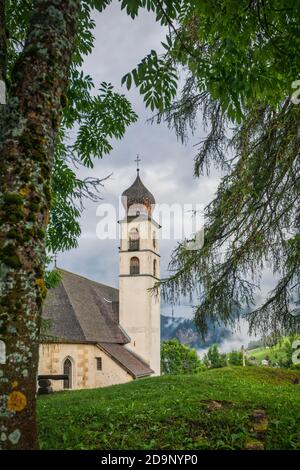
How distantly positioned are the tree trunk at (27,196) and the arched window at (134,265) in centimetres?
3332

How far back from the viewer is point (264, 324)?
803cm

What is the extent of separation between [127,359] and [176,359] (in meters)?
29.7

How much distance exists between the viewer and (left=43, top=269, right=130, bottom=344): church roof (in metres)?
28.6

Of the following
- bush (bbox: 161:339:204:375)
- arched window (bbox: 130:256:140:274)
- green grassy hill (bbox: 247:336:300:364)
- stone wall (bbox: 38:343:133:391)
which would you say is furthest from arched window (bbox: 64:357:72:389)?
bush (bbox: 161:339:204:375)

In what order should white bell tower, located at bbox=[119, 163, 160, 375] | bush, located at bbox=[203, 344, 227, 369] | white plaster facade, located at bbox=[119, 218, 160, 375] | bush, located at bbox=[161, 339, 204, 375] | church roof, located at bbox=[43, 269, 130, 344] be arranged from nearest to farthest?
church roof, located at bbox=[43, 269, 130, 344], white plaster facade, located at bbox=[119, 218, 160, 375], white bell tower, located at bbox=[119, 163, 160, 375], bush, located at bbox=[203, 344, 227, 369], bush, located at bbox=[161, 339, 204, 375]

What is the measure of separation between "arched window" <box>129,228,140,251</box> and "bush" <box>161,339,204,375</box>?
27.1 meters

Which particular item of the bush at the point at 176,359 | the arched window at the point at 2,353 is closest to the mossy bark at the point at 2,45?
the arched window at the point at 2,353

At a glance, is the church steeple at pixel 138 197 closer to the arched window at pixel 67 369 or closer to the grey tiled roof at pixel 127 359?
the grey tiled roof at pixel 127 359

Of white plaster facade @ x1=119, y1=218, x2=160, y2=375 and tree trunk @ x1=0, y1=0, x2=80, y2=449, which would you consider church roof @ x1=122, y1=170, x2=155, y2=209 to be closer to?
white plaster facade @ x1=119, y1=218, x2=160, y2=375

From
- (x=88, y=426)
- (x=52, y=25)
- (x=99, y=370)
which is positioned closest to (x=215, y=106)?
(x=52, y=25)

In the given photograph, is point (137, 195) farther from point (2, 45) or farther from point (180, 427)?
point (2, 45)

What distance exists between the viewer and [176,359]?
196 ft
